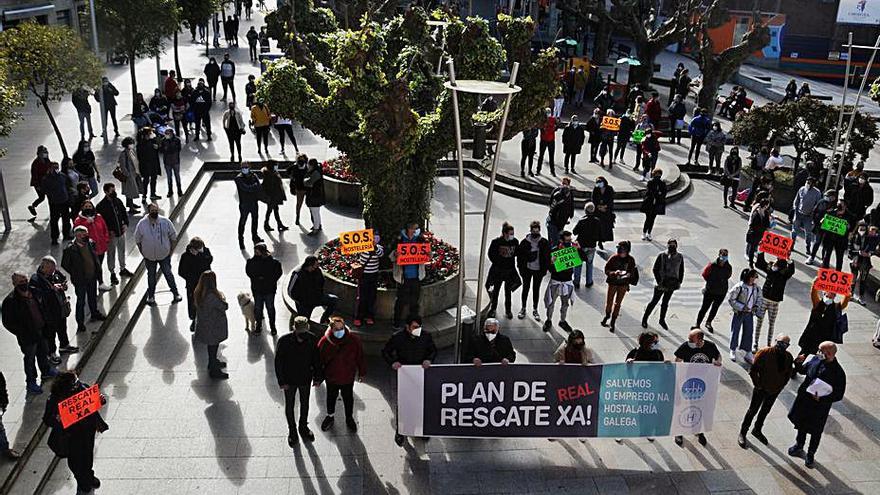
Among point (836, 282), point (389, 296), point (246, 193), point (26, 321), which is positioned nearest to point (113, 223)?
point (246, 193)

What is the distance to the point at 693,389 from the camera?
878 centimetres

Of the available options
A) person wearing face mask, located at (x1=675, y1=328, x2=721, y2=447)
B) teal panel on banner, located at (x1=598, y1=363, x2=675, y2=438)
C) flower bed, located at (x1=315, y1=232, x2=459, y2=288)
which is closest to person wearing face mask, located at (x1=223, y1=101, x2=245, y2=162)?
flower bed, located at (x1=315, y1=232, x2=459, y2=288)

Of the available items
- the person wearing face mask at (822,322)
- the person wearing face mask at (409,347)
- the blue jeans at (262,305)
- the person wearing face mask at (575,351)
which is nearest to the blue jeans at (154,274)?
the blue jeans at (262,305)

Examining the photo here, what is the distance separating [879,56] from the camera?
39.1m

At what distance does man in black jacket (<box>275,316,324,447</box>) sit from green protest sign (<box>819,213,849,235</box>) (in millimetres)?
9894

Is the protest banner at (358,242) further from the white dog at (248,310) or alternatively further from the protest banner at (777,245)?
the protest banner at (777,245)

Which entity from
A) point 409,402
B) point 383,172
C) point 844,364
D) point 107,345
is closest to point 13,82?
point 107,345

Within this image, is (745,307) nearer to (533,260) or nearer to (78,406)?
(533,260)

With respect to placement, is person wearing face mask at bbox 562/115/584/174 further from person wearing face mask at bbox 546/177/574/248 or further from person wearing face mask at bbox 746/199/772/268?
person wearing face mask at bbox 746/199/772/268

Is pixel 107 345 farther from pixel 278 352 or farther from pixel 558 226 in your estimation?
pixel 558 226

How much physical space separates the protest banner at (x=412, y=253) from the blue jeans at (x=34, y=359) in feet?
14.5

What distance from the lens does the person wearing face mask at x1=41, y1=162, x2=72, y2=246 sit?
13297 millimetres

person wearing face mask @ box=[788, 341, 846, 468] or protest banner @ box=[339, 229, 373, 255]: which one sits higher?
protest banner @ box=[339, 229, 373, 255]

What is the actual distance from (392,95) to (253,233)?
5717 millimetres
